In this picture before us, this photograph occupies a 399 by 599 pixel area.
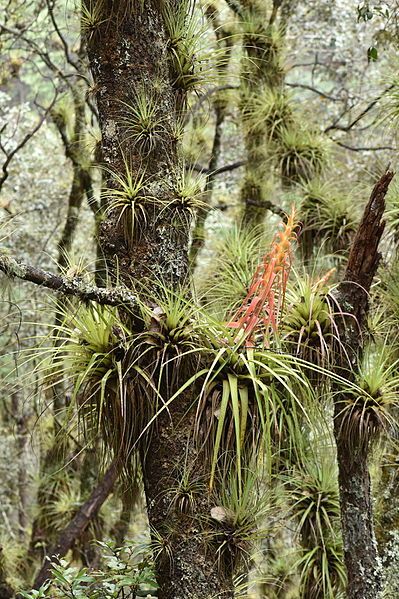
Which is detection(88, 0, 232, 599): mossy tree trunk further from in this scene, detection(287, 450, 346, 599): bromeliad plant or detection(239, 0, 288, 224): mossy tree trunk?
detection(239, 0, 288, 224): mossy tree trunk

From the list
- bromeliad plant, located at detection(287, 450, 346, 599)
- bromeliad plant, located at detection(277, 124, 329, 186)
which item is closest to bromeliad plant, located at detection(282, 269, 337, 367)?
bromeliad plant, located at detection(287, 450, 346, 599)

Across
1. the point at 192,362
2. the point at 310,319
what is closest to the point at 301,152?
the point at 310,319

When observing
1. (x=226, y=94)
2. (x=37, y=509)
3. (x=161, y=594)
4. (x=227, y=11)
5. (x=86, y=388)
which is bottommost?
(x=37, y=509)

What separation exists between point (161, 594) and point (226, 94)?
4.28 metres

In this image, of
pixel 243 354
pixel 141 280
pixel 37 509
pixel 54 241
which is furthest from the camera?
pixel 54 241

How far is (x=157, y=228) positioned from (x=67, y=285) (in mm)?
559

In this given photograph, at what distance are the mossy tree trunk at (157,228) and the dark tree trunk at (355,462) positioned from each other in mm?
717

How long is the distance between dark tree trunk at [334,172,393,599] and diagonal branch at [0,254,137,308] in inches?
39.7

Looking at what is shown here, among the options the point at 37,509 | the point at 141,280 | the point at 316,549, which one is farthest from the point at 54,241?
the point at 141,280

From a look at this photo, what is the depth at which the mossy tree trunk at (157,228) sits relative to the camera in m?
3.04

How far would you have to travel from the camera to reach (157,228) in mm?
3223

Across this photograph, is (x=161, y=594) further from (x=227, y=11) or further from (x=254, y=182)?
(x=227, y=11)

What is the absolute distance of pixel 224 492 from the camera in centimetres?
304

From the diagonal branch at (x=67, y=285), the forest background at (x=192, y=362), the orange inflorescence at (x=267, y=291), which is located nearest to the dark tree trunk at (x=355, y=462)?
the forest background at (x=192, y=362)
